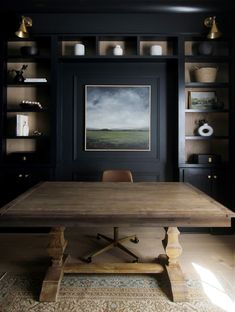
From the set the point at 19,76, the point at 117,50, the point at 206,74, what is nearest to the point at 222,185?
the point at 206,74

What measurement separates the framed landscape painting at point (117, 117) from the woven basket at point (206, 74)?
687 millimetres

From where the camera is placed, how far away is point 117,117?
3961 millimetres

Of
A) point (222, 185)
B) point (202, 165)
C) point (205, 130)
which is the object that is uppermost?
point (205, 130)

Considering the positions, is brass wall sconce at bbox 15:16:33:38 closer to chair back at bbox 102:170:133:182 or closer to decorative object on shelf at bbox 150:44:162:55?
decorative object on shelf at bbox 150:44:162:55

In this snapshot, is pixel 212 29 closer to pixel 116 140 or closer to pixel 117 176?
pixel 116 140

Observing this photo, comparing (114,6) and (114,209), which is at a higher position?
(114,6)

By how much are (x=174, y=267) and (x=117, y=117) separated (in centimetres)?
227

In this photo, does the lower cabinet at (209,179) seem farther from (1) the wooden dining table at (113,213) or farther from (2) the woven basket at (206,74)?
(2) the woven basket at (206,74)

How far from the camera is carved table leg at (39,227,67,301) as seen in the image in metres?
2.06

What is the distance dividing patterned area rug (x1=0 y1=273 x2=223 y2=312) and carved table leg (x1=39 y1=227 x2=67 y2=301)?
6 cm

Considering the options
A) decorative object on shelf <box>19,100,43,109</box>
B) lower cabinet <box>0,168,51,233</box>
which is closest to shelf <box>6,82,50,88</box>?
decorative object on shelf <box>19,100,43,109</box>

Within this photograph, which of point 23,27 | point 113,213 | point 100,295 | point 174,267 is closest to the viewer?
point 113,213

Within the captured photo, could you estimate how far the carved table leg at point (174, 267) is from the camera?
207cm

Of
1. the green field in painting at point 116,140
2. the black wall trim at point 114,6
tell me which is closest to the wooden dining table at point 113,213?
the green field in painting at point 116,140
